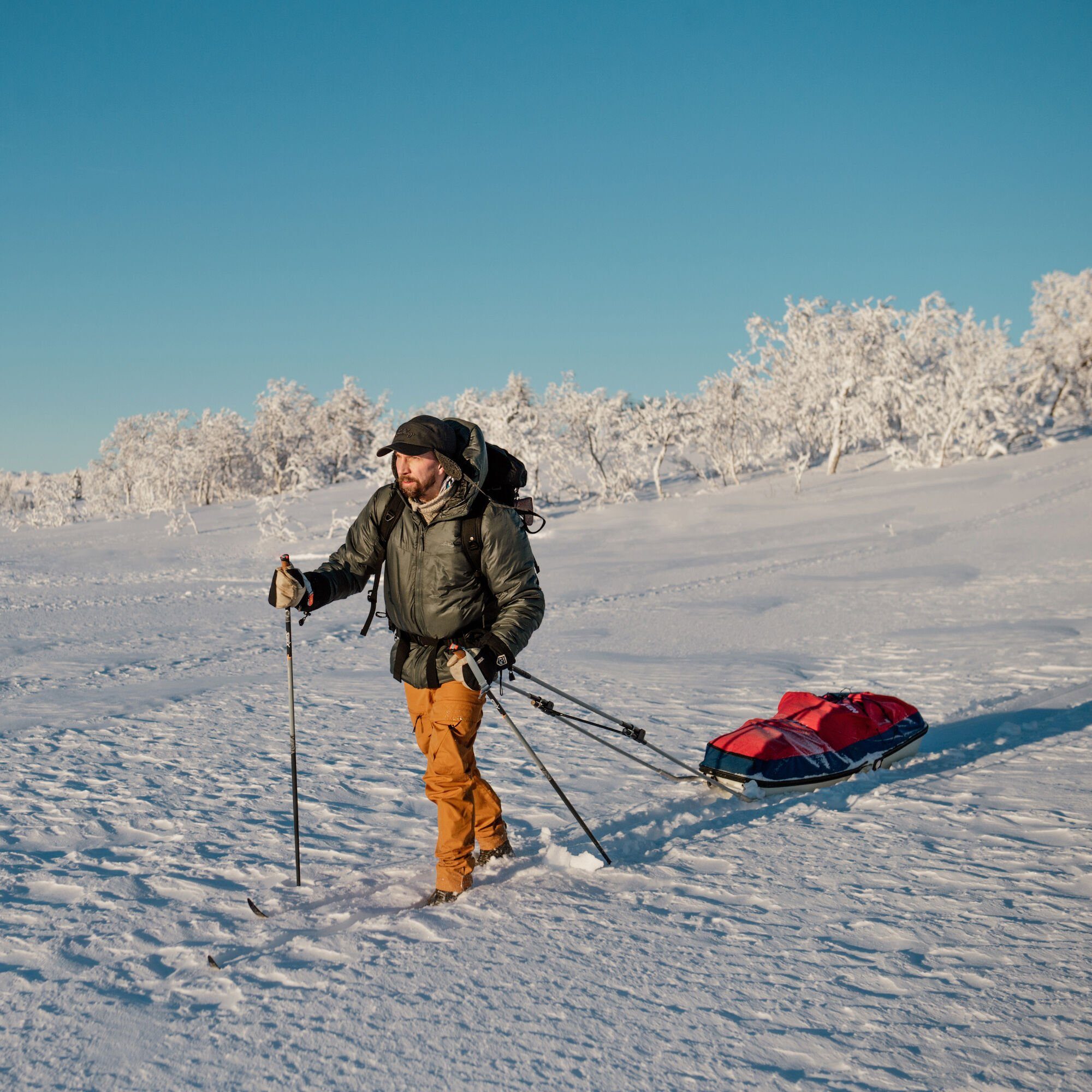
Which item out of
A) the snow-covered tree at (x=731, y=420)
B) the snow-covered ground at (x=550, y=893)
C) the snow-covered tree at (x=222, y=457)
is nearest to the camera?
the snow-covered ground at (x=550, y=893)

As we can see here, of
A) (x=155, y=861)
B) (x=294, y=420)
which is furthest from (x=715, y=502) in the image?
(x=294, y=420)

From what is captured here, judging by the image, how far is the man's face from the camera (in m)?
3.45

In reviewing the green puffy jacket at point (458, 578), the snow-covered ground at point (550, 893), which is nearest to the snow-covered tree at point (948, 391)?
the snow-covered ground at point (550, 893)

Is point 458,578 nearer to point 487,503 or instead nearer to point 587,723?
point 487,503

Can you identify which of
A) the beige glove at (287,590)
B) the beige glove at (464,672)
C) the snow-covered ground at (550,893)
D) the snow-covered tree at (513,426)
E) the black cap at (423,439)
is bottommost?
the snow-covered ground at (550,893)

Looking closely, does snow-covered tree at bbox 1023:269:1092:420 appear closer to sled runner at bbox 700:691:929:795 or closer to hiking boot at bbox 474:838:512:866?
sled runner at bbox 700:691:929:795

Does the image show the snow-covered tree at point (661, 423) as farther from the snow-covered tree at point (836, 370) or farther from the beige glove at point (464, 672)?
the beige glove at point (464, 672)

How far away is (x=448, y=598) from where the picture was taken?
3.57 m

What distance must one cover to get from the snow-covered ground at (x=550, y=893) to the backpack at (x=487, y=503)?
1395mm

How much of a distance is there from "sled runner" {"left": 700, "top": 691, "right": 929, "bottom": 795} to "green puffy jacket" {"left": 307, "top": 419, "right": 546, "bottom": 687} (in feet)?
6.36

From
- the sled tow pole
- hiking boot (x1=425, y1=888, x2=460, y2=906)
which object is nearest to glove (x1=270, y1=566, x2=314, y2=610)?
the sled tow pole

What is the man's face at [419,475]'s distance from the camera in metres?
3.45

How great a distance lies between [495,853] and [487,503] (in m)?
1.67

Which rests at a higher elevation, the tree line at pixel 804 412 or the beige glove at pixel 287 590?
the tree line at pixel 804 412
